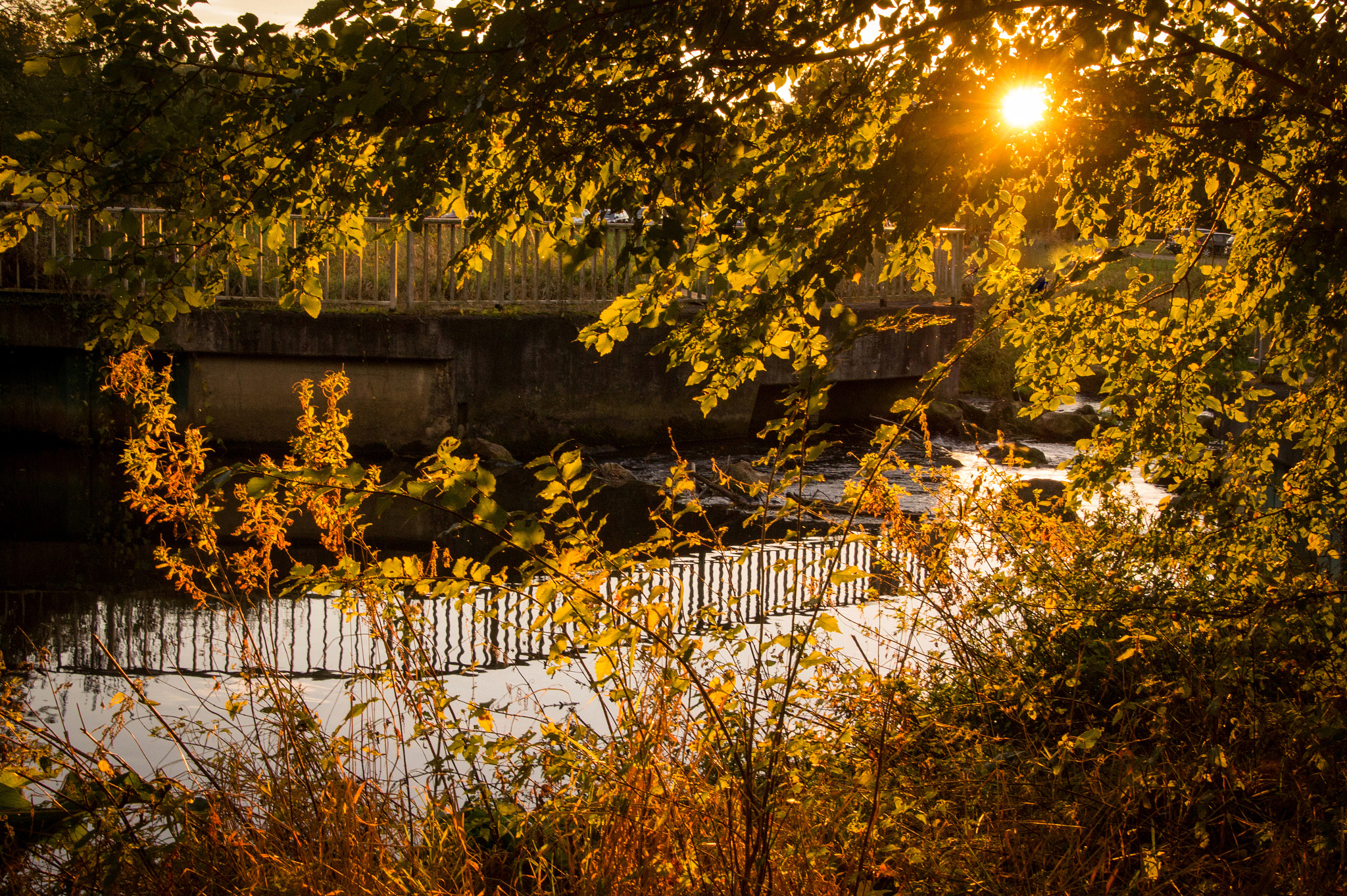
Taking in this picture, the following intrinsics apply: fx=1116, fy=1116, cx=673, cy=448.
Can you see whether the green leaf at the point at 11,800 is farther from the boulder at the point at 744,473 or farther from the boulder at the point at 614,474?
the boulder at the point at 614,474

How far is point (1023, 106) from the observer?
2.80 meters

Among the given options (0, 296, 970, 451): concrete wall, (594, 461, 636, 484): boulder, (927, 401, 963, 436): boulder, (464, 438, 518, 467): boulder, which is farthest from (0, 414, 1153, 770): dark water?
(927, 401, 963, 436): boulder

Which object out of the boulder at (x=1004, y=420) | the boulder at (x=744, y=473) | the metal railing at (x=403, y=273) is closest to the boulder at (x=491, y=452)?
the metal railing at (x=403, y=273)

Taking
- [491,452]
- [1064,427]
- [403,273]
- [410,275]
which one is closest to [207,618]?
[491,452]

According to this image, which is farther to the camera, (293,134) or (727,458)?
(727,458)

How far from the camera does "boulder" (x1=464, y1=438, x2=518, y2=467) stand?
11.9 meters

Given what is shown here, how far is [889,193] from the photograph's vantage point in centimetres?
260

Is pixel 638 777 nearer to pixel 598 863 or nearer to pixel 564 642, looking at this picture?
pixel 598 863

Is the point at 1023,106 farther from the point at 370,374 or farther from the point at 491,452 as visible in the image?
the point at 370,374

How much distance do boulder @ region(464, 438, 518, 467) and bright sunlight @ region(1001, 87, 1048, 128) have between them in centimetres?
935

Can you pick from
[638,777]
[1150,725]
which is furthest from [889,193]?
[1150,725]

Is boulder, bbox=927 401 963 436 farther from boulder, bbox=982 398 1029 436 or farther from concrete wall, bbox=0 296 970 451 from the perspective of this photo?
concrete wall, bbox=0 296 970 451

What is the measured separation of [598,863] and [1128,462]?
240cm

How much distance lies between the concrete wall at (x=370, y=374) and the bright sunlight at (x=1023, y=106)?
Result: 9.55 metres
